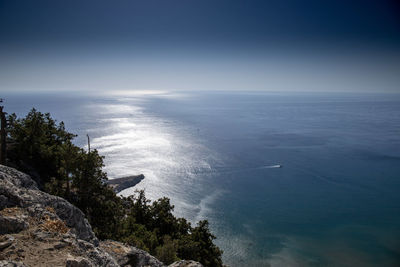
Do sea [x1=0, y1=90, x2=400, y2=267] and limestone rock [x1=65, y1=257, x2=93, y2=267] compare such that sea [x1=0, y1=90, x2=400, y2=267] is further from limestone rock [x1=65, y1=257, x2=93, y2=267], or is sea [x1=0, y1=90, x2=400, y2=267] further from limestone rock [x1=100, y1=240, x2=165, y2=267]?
limestone rock [x1=65, y1=257, x2=93, y2=267]

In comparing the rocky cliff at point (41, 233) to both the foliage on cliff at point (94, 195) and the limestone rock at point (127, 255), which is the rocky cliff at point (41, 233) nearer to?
the limestone rock at point (127, 255)

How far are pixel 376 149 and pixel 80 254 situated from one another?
454 ft

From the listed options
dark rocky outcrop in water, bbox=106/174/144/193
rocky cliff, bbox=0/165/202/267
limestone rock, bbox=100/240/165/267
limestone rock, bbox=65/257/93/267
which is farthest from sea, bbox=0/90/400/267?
limestone rock, bbox=65/257/93/267

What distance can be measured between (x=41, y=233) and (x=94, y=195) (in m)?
14.0

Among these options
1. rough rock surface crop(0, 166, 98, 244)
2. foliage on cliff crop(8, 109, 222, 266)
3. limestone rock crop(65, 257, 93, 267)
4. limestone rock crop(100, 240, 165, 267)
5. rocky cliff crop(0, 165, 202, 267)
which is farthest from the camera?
foliage on cliff crop(8, 109, 222, 266)

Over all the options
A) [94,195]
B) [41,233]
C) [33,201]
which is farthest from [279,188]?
[41,233]

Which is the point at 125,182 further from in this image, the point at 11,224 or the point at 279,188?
the point at 11,224

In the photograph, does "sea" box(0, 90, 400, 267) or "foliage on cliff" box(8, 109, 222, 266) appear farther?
"sea" box(0, 90, 400, 267)

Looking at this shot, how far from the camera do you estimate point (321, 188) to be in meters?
76.7

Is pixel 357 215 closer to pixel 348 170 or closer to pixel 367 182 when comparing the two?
pixel 367 182

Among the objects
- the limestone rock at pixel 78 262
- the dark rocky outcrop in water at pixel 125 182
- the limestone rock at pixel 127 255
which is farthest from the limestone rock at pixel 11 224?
the dark rocky outcrop in water at pixel 125 182

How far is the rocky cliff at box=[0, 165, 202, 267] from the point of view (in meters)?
8.50

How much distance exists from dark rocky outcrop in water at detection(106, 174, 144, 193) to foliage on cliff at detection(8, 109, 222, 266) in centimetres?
3955

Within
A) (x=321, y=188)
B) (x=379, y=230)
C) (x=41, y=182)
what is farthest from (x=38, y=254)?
(x=321, y=188)
